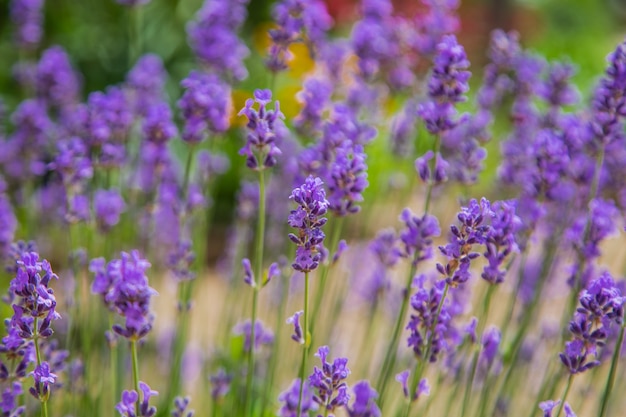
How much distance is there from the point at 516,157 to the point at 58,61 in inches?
76.3

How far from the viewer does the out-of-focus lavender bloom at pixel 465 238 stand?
1.67 meters

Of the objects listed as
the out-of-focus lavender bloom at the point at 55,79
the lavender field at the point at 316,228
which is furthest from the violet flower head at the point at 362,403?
the out-of-focus lavender bloom at the point at 55,79

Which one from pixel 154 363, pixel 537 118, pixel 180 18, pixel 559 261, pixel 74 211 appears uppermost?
Result: pixel 180 18

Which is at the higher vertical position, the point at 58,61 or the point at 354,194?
the point at 58,61

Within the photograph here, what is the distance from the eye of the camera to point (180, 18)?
7.46 meters

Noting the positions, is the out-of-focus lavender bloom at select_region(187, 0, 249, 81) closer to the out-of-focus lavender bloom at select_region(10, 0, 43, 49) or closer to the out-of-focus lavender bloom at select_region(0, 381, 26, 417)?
the out-of-focus lavender bloom at select_region(10, 0, 43, 49)

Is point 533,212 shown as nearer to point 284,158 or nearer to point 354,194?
point 354,194

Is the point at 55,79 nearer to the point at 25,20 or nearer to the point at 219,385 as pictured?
the point at 25,20

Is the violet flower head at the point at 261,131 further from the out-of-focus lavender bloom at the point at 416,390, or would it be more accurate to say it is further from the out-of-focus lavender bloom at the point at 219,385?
the out-of-focus lavender bloom at the point at 219,385

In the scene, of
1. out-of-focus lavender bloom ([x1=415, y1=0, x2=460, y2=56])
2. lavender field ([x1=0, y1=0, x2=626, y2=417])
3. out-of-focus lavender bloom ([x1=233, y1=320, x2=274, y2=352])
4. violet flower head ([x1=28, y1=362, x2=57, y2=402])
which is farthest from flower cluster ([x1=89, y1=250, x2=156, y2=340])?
out-of-focus lavender bloom ([x1=415, y1=0, x2=460, y2=56])

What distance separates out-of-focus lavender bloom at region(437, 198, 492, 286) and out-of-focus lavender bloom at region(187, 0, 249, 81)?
4.51 feet

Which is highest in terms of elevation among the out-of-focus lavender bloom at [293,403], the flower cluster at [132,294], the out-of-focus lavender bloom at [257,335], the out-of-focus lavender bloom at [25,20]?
the out-of-focus lavender bloom at [25,20]

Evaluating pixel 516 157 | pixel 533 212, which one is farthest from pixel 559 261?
pixel 533 212

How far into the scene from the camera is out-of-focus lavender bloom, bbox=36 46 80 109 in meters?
3.28
